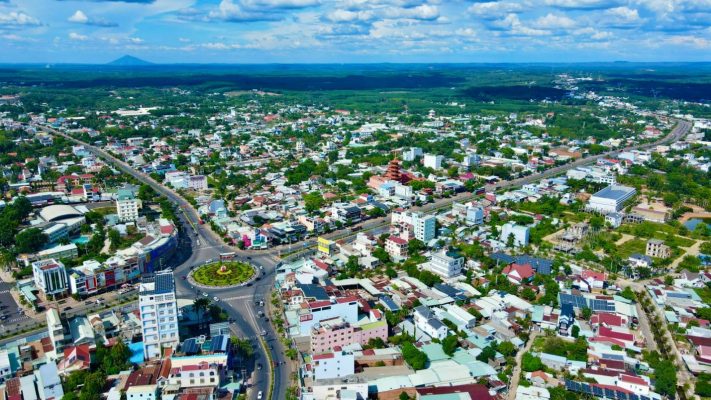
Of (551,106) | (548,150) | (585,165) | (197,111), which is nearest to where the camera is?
(585,165)

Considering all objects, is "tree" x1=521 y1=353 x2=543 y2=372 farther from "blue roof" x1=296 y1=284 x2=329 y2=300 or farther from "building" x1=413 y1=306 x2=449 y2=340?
"blue roof" x1=296 y1=284 x2=329 y2=300

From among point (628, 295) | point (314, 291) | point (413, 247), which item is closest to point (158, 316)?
point (314, 291)

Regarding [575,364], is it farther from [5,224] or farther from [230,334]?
[5,224]

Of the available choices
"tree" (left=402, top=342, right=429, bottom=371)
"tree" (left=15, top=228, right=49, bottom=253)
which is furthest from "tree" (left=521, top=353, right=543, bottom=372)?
"tree" (left=15, top=228, right=49, bottom=253)

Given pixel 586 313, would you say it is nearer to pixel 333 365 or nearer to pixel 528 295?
pixel 528 295

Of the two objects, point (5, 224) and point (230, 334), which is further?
point (5, 224)

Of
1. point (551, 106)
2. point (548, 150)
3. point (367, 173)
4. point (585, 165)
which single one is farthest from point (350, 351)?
point (551, 106)
